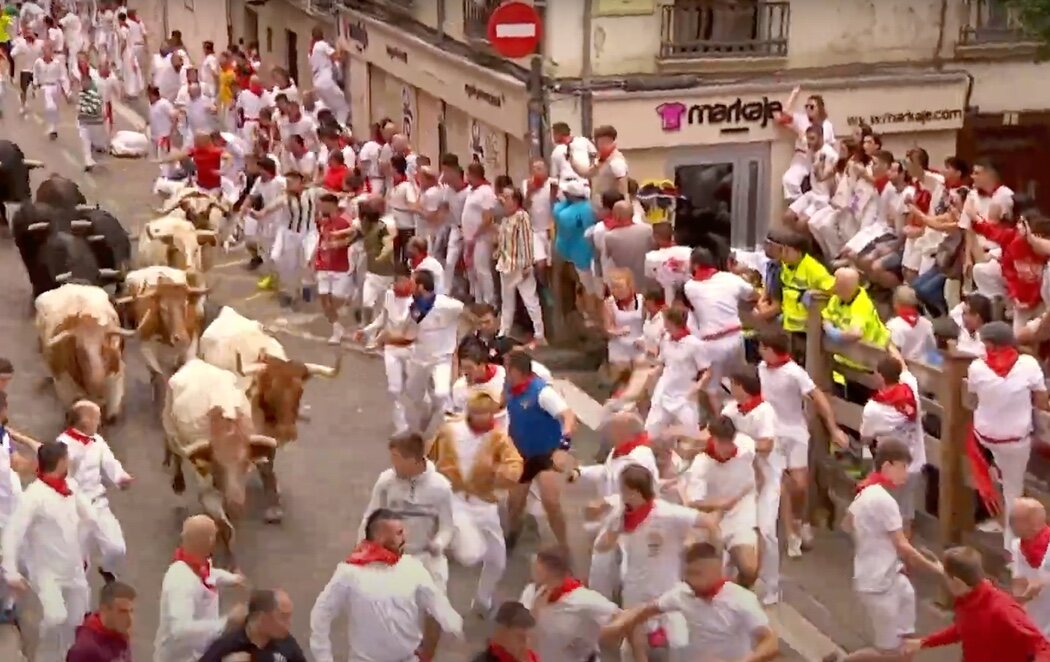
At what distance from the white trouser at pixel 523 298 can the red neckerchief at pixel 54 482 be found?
762 cm

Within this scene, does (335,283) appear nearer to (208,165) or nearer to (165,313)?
(165,313)

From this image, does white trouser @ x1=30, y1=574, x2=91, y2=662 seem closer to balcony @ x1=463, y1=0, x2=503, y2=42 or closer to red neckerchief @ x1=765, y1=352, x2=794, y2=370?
red neckerchief @ x1=765, y1=352, x2=794, y2=370

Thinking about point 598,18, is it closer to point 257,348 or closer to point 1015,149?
point 1015,149

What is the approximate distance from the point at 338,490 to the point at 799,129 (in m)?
8.03

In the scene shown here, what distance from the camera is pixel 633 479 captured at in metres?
9.41

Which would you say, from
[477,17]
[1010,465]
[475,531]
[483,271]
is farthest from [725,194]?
[475,531]

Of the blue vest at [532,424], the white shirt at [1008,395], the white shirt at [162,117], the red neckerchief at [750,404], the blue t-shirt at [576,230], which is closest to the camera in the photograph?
the red neckerchief at [750,404]

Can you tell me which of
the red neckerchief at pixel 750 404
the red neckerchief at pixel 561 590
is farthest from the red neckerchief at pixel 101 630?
the red neckerchief at pixel 750 404

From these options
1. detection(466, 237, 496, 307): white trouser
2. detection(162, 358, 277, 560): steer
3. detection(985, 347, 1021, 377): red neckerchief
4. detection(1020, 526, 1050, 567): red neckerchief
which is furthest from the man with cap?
detection(466, 237, 496, 307): white trouser

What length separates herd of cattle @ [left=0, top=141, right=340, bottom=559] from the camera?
12.1 meters

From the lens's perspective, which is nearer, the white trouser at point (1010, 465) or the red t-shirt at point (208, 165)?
the white trouser at point (1010, 465)

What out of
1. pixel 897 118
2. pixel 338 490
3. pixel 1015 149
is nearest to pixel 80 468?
pixel 338 490

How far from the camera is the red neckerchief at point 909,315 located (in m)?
12.7

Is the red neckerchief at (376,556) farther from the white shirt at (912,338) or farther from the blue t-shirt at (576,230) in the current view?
the blue t-shirt at (576,230)
